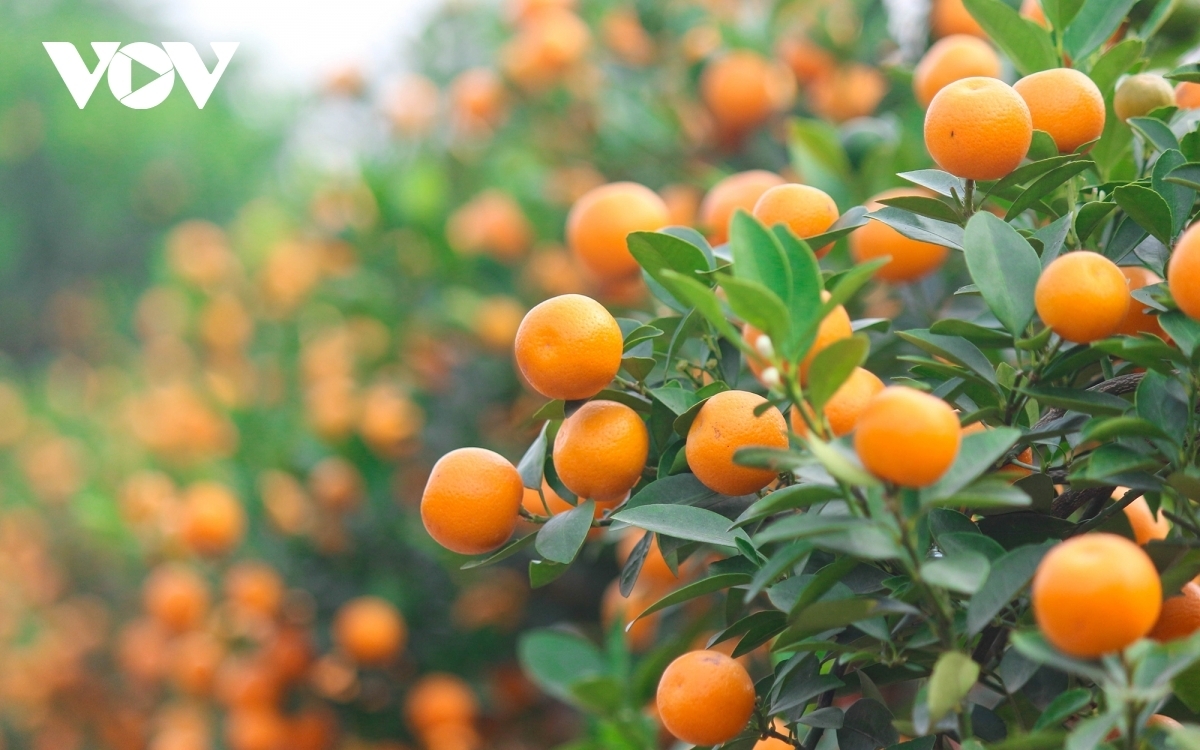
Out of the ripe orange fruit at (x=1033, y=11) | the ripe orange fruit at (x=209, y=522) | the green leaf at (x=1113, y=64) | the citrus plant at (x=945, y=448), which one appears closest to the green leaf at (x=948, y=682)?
the citrus plant at (x=945, y=448)

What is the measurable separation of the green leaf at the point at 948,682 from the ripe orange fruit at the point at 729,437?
0.50ft

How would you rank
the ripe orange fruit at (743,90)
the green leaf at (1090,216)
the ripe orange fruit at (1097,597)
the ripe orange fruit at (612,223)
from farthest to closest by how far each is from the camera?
the ripe orange fruit at (743,90)
the ripe orange fruit at (612,223)
the green leaf at (1090,216)
the ripe orange fruit at (1097,597)

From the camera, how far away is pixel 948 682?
45 centimetres

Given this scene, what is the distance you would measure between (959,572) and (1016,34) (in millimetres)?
469

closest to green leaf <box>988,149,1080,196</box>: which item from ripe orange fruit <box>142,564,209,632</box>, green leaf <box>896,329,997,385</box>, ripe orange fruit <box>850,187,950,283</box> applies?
green leaf <box>896,329,997,385</box>

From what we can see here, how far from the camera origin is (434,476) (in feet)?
2.17

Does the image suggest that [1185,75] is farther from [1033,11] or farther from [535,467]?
[535,467]

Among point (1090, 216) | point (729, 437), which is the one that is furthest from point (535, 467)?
point (1090, 216)

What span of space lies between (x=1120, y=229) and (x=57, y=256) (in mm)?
5698

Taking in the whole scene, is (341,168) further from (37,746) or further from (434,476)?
(37,746)

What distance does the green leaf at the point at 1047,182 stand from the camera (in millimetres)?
612

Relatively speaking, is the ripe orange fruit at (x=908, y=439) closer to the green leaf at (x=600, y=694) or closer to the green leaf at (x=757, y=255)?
the green leaf at (x=757, y=255)

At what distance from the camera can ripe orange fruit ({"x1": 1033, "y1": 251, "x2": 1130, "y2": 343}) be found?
0.52m

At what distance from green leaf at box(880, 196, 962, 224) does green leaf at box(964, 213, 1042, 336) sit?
65mm
